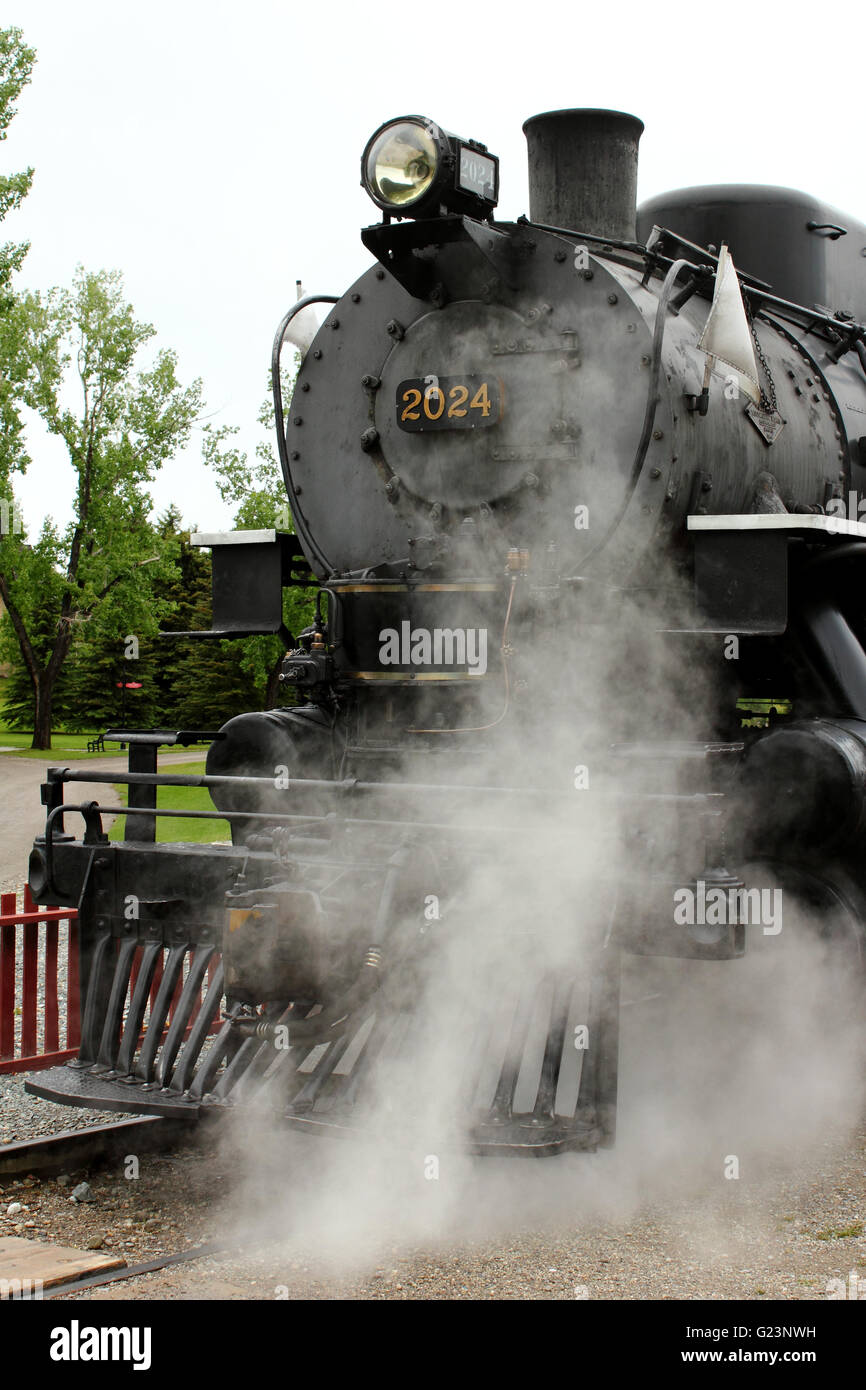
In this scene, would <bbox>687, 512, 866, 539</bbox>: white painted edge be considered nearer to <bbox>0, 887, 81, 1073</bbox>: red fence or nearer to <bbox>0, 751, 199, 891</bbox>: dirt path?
<bbox>0, 887, 81, 1073</bbox>: red fence

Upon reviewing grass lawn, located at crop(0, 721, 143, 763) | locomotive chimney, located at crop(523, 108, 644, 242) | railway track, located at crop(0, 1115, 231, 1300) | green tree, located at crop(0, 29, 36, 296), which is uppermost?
green tree, located at crop(0, 29, 36, 296)

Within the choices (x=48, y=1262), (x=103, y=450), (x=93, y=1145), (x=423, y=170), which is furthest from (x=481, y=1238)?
(x=103, y=450)

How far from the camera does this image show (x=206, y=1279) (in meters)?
3.29

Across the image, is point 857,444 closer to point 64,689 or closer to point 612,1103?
point 612,1103

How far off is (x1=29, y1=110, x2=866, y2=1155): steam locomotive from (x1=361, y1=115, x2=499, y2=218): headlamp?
0.04ft

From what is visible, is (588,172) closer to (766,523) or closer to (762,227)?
(762,227)

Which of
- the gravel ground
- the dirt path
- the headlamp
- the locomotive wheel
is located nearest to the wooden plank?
the gravel ground

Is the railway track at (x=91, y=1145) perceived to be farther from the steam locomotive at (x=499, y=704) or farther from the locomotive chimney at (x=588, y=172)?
the locomotive chimney at (x=588, y=172)

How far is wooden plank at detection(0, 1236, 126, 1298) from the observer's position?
3.22m

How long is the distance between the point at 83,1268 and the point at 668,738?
2.38m

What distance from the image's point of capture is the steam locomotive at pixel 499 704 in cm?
375

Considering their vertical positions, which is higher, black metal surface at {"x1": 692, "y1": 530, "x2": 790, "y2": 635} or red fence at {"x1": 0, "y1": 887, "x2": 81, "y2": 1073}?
black metal surface at {"x1": 692, "y1": 530, "x2": 790, "y2": 635}

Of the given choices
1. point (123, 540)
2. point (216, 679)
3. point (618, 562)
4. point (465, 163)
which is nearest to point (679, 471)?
A: point (618, 562)

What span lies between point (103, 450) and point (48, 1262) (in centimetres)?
2416
